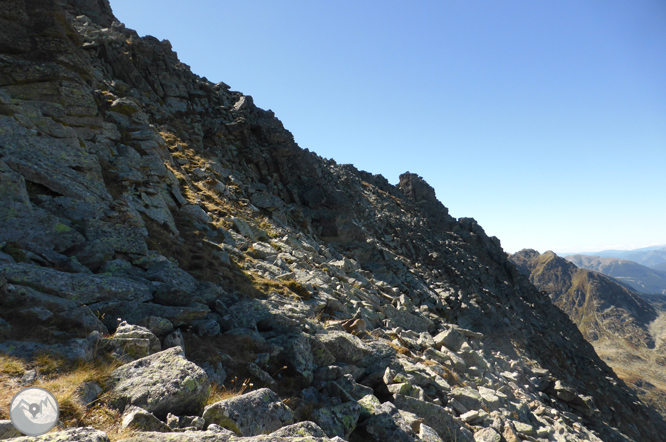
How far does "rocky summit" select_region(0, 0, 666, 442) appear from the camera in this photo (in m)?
5.64

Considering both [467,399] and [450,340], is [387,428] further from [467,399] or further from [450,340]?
[450,340]

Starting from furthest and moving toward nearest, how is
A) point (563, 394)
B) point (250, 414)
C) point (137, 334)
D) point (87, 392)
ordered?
point (563, 394)
point (137, 334)
point (250, 414)
point (87, 392)

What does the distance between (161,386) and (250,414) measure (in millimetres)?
1632

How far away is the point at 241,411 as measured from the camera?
5.65 m

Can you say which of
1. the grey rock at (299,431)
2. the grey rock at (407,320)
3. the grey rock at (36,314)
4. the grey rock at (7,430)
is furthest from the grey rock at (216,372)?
the grey rock at (407,320)

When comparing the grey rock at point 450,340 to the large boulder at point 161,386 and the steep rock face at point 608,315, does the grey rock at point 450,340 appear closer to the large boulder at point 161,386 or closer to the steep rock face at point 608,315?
the large boulder at point 161,386

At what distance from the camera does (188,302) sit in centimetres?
939

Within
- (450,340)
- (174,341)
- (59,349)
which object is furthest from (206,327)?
(450,340)

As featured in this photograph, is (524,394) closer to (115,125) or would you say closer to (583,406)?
(583,406)

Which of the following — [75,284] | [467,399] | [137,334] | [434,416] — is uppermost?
[75,284]

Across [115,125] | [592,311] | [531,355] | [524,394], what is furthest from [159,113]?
[592,311]

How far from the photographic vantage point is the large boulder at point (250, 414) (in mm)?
5418
